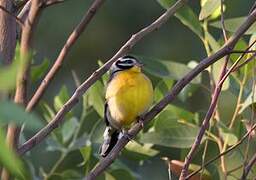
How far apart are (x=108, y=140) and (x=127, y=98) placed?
394 mm

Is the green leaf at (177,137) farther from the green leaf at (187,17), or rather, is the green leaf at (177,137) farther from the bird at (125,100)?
the bird at (125,100)

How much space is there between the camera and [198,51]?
20.1ft

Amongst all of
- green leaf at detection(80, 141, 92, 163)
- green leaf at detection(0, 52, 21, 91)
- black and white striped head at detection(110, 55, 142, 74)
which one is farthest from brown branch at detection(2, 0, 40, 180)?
black and white striped head at detection(110, 55, 142, 74)

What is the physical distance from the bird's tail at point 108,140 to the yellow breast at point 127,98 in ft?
0.12

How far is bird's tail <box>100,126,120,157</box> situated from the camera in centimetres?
199

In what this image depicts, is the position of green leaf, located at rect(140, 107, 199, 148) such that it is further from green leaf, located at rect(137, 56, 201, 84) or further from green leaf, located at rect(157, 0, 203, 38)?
green leaf, located at rect(157, 0, 203, 38)

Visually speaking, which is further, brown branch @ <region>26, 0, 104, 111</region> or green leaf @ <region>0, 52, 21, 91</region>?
brown branch @ <region>26, 0, 104, 111</region>

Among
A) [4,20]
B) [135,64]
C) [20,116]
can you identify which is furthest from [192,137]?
[20,116]

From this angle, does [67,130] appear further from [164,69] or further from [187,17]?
[187,17]

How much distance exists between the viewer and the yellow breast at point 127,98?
254 cm

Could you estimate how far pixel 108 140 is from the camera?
226cm

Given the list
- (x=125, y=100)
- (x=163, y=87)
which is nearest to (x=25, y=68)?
(x=163, y=87)

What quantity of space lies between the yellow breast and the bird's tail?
0.12 feet

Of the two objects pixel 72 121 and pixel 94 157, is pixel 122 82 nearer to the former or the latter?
pixel 72 121
